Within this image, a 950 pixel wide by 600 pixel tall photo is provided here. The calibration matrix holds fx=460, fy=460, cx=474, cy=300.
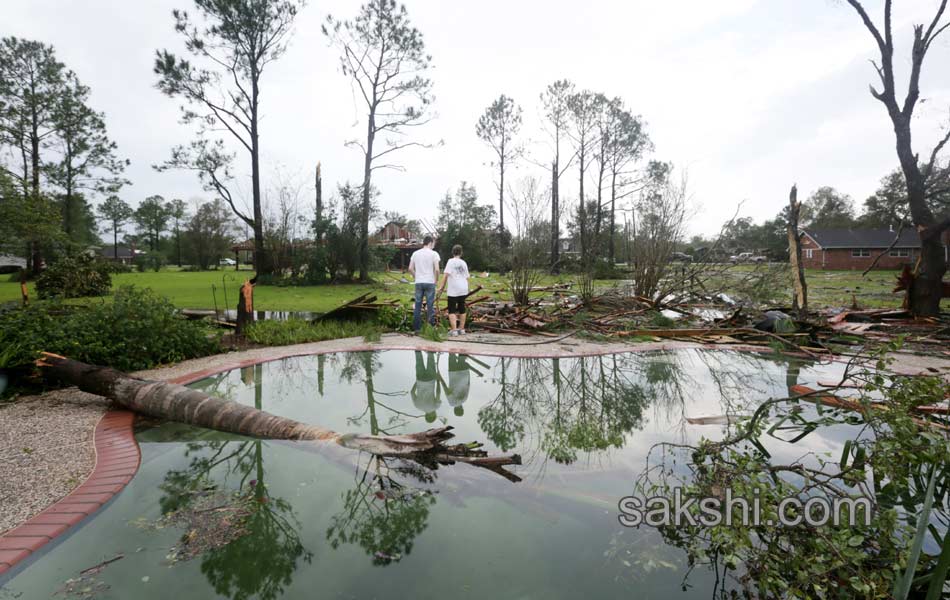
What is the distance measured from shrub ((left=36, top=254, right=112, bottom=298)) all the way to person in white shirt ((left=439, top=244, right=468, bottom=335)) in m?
16.1

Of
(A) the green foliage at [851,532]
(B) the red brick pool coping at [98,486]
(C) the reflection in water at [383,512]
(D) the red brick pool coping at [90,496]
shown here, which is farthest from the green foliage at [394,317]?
(A) the green foliage at [851,532]

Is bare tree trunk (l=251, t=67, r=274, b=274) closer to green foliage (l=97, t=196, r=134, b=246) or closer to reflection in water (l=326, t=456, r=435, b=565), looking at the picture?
reflection in water (l=326, t=456, r=435, b=565)

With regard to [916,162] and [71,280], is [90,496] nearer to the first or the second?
[916,162]

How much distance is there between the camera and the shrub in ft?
55.3

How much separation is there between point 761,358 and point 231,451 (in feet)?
22.8

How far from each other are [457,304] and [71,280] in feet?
54.9

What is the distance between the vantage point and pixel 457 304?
8.82m

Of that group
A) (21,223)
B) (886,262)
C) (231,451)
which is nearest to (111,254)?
(21,223)

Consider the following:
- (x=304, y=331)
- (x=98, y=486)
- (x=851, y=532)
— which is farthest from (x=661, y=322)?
(x=98, y=486)

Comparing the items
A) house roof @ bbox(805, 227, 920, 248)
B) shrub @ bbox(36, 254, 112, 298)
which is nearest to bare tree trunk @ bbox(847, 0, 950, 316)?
shrub @ bbox(36, 254, 112, 298)

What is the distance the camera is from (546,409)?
4625 millimetres

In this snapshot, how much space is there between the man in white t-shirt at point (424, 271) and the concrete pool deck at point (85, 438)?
1.32 m

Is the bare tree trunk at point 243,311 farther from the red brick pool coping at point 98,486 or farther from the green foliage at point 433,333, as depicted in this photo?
the green foliage at point 433,333

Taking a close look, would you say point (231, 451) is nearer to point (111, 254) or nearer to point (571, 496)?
point (571, 496)
